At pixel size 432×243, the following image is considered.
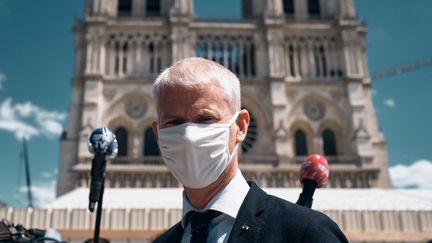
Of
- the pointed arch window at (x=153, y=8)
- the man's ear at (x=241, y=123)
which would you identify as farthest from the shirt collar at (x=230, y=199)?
the pointed arch window at (x=153, y=8)

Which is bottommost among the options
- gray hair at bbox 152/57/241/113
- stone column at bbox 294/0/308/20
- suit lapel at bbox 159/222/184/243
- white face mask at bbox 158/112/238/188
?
suit lapel at bbox 159/222/184/243

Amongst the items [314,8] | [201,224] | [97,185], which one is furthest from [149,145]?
[201,224]

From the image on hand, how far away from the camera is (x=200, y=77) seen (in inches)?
77.9

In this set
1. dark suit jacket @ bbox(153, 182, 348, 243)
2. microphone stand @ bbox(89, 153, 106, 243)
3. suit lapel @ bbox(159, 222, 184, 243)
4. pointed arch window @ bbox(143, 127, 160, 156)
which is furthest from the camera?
pointed arch window @ bbox(143, 127, 160, 156)

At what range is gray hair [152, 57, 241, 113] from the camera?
1978 mm

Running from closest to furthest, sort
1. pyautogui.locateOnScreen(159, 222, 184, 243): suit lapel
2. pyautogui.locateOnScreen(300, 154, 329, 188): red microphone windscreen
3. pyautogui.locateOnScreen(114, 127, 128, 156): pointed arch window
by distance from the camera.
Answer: pyautogui.locateOnScreen(159, 222, 184, 243): suit lapel → pyautogui.locateOnScreen(300, 154, 329, 188): red microphone windscreen → pyautogui.locateOnScreen(114, 127, 128, 156): pointed arch window

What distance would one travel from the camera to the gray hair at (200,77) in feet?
6.49

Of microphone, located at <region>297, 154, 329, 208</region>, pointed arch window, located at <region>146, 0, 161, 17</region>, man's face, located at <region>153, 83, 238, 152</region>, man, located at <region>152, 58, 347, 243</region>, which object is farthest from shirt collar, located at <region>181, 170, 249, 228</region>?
pointed arch window, located at <region>146, 0, 161, 17</region>

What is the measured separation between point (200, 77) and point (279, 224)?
0.75 metres

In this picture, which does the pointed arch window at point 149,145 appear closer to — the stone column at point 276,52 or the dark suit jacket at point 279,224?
the stone column at point 276,52

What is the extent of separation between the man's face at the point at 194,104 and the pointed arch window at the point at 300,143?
29619 mm

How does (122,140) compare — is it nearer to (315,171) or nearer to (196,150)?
(315,171)

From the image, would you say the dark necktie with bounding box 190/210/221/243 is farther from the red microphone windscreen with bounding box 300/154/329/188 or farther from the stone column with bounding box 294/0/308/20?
the stone column with bounding box 294/0/308/20

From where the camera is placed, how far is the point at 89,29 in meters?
31.2
